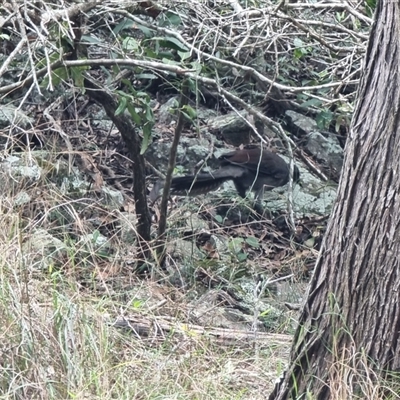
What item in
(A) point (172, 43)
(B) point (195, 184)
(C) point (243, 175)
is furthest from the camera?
(C) point (243, 175)

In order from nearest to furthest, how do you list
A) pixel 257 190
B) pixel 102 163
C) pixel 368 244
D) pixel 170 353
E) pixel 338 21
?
1. pixel 368 244
2. pixel 170 353
3. pixel 338 21
4. pixel 102 163
5. pixel 257 190

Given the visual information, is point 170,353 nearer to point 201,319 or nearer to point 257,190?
point 201,319

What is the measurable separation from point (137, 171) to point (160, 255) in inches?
27.4

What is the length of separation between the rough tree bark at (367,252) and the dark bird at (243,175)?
3.21 metres

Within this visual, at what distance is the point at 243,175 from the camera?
682 cm

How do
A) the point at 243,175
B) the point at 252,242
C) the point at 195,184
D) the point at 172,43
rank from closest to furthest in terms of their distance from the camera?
1. the point at 172,43
2. the point at 252,242
3. the point at 195,184
4. the point at 243,175

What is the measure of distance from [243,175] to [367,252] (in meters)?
4.14

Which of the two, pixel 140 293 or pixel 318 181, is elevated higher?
pixel 140 293

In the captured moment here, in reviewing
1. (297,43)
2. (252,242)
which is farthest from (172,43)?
(252,242)

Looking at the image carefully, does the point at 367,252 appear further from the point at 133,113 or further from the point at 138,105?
the point at 138,105

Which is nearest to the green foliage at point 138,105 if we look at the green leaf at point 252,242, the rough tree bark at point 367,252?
the green leaf at point 252,242

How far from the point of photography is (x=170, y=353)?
3422 millimetres

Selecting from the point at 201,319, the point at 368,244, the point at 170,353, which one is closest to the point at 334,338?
the point at 368,244

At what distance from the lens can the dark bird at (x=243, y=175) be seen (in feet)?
19.7
